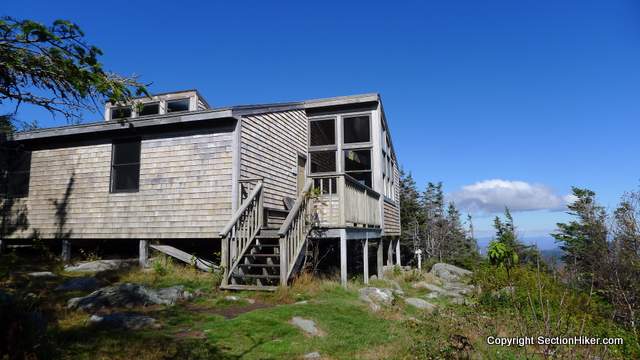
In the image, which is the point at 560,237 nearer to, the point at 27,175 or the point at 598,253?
the point at 598,253

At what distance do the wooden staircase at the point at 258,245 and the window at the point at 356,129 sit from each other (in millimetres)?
5272

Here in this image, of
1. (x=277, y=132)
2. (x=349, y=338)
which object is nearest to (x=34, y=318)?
(x=349, y=338)

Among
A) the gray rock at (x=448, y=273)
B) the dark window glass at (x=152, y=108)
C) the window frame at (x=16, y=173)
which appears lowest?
the gray rock at (x=448, y=273)

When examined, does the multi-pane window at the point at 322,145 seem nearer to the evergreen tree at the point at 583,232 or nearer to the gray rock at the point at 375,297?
the gray rock at the point at 375,297

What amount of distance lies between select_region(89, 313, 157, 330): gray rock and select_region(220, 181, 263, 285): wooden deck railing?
8.81ft

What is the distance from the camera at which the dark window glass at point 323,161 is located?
1608cm

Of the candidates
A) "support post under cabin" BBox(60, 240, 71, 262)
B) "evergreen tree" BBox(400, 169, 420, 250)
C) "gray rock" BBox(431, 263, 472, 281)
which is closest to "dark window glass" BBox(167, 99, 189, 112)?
"support post under cabin" BBox(60, 240, 71, 262)

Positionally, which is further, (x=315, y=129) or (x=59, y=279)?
(x=315, y=129)

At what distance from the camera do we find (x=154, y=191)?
11.2 m

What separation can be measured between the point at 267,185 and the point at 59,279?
560 cm

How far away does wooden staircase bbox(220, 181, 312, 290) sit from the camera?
8430 millimetres

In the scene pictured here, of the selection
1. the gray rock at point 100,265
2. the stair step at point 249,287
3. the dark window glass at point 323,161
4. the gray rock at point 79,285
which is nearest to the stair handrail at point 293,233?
the stair step at point 249,287

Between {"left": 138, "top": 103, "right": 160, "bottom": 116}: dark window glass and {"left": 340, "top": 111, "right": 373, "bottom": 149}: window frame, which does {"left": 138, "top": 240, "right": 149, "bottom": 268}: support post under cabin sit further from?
{"left": 340, "top": 111, "right": 373, "bottom": 149}: window frame

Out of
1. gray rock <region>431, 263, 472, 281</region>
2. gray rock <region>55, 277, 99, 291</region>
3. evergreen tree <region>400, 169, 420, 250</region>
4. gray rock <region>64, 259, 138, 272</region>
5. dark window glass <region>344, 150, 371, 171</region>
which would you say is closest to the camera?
gray rock <region>55, 277, 99, 291</region>
